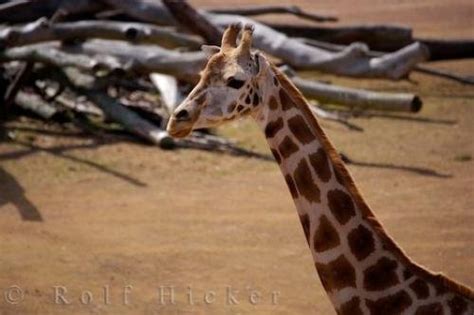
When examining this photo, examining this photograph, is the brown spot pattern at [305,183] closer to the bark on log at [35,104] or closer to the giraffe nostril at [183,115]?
the giraffe nostril at [183,115]

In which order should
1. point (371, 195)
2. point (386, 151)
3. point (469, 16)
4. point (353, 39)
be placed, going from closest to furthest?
1. point (371, 195)
2. point (386, 151)
3. point (353, 39)
4. point (469, 16)

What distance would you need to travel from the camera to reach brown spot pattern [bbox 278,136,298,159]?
502 centimetres

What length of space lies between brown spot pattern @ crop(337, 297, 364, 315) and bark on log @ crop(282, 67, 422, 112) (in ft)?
22.7

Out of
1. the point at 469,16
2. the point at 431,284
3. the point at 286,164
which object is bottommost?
the point at 469,16

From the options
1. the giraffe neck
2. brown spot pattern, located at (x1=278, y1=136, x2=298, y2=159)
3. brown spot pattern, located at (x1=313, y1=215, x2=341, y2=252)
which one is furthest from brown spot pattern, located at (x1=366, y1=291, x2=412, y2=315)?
brown spot pattern, located at (x1=278, y1=136, x2=298, y2=159)

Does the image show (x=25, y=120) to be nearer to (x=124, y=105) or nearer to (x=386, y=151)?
(x=124, y=105)

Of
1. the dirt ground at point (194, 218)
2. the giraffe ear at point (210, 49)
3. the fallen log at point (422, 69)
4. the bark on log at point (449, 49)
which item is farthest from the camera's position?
the bark on log at point (449, 49)

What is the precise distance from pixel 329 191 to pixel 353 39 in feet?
34.7

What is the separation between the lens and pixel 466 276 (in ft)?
24.6

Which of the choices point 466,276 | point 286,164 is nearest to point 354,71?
point 466,276

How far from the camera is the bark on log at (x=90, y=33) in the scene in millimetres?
11930

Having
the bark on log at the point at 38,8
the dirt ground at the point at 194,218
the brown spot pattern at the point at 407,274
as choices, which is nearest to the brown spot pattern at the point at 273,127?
the brown spot pattern at the point at 407,274

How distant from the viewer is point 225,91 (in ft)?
16.1

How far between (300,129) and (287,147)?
11 cm
